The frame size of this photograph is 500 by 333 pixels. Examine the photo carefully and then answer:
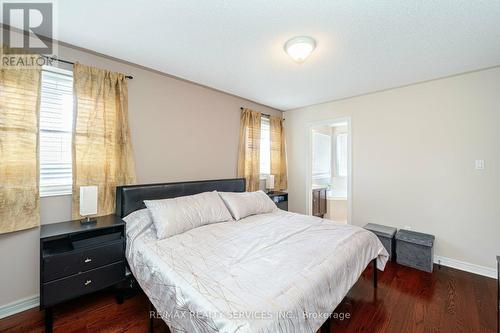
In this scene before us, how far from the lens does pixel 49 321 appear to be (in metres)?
1.62

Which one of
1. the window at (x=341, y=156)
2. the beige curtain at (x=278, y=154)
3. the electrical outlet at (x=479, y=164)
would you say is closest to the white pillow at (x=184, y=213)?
the beige curtain at (x=278, y=154)

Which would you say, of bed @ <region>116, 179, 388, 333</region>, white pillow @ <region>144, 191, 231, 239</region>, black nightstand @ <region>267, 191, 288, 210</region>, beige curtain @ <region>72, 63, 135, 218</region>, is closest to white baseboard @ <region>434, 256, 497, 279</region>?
bed @ <region>116, 179, 388, 333</region>

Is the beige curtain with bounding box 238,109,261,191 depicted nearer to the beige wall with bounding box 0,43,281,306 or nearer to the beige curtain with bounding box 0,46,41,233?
the beige wall with bounding box 0,43,281,306

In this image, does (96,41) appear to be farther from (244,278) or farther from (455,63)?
(455,63)

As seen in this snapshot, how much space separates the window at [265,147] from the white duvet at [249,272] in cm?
203

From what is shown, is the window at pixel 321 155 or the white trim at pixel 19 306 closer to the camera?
the white trim at pixel 19 306

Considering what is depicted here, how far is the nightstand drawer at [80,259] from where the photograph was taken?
1.62 meters

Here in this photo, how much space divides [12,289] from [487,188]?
16.7 ft

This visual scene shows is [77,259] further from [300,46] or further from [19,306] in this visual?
[300,46]

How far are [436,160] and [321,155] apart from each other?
2492 millimetres

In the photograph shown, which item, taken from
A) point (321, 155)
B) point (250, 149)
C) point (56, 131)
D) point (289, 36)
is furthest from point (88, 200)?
point (321, 155)

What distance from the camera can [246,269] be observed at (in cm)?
143

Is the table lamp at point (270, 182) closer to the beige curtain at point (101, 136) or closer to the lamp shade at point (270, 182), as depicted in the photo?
the lamp shade at point (270, 182)

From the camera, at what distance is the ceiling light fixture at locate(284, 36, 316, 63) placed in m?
1.99
